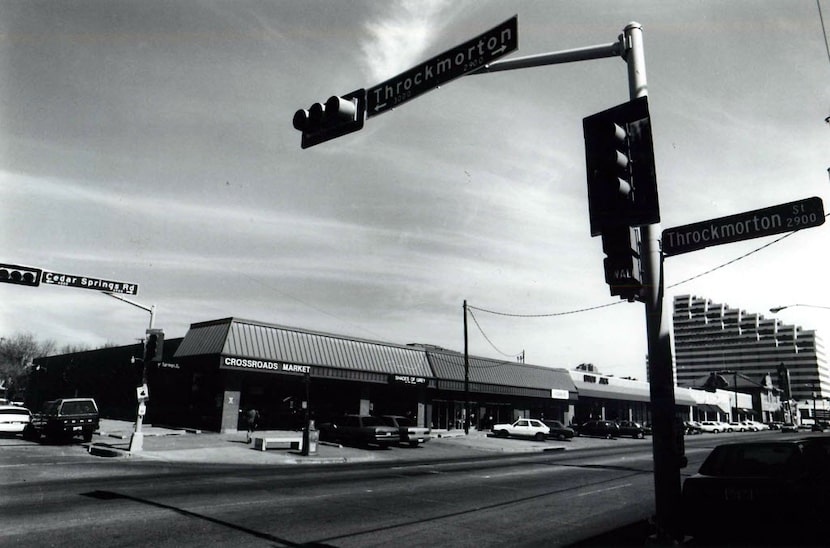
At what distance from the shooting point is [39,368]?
180 feet

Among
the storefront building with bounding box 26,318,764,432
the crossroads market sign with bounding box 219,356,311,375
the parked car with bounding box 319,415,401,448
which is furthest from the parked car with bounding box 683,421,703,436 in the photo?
the crossroads market sign with bounding box 219,356,311,375

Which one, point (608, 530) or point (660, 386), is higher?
point (660, 386)

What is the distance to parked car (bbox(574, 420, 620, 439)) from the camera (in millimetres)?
46438

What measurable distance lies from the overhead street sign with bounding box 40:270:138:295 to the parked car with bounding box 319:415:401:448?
12.5m

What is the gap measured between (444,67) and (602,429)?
46.9m

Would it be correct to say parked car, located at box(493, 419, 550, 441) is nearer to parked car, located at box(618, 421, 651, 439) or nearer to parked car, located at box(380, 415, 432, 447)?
parked car, located at box(380, 415, 432, 447)

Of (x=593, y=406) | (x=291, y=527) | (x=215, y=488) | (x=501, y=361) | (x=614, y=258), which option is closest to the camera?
(x=614, y=258)

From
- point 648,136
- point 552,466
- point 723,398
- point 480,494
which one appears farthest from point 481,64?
point 723,398

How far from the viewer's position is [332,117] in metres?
6.05

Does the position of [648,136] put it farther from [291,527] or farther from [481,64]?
[291,527]

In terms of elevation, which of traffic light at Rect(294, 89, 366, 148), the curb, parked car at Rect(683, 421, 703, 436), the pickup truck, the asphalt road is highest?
traffic light at Rect(294, 89, 366, 148)

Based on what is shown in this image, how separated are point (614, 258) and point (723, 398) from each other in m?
101

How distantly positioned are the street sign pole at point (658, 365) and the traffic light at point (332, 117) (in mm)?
2922

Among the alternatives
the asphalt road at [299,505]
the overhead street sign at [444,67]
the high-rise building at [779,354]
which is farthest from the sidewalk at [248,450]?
the high-rise building at [779,354]
